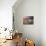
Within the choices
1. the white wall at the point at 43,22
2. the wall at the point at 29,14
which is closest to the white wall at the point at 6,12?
the wall at the point at 29,14

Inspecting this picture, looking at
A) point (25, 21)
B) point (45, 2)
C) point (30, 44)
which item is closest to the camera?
point (30, 44)

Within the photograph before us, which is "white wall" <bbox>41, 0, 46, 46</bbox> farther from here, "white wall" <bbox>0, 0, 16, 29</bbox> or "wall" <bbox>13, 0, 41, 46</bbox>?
"white wall" <bbox>0, 0, 16, 29</bbox>

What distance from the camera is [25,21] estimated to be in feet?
16.0

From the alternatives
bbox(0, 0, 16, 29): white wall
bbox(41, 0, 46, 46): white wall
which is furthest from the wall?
bbox(0, 0, 16, 29): white wall

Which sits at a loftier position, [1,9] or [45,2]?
[45,2]

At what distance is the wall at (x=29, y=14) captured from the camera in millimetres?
4895

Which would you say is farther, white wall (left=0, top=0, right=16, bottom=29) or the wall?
the wall

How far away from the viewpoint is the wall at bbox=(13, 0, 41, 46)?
16.1ft

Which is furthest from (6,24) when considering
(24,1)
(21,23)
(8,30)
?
(24,1)

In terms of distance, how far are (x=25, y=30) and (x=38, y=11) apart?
1015 millimetres

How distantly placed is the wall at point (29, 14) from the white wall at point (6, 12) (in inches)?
33.7

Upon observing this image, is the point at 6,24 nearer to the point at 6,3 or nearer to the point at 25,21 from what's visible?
the point at 6,3

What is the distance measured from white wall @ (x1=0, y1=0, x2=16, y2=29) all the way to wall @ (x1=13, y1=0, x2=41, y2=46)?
0.85 metres

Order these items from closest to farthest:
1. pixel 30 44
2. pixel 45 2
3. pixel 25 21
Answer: pixel 30 44, pixel 45 2, pixel 25 21
